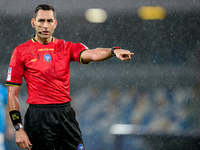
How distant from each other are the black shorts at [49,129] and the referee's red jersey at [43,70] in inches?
3.1

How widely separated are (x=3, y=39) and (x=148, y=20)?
495 cm

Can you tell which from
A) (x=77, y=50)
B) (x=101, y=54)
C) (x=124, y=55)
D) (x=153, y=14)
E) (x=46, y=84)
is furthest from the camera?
(x=153, y=14)

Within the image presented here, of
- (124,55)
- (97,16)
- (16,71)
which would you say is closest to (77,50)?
(16,71)

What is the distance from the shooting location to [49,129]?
3.17m

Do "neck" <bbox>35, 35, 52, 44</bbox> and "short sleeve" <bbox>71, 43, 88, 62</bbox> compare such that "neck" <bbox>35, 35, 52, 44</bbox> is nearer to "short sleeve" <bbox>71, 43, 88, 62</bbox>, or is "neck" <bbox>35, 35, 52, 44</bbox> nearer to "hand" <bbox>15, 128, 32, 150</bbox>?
"short sleeve" <bbox>71, 43, 88, 62</bbox>

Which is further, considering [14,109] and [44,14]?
[44,14]

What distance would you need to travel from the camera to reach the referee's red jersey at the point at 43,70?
10.2 feet

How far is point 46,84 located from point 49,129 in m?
0.39

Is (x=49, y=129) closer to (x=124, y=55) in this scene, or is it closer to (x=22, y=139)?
(x=22, y=139)

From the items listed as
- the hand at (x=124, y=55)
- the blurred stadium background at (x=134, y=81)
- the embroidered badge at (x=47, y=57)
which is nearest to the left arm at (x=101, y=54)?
the hand at (x=124, y=55)

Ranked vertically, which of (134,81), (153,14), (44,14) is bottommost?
(134,81)

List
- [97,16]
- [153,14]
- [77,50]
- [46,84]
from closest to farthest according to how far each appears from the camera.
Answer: [46,84], [77,50], [153,14], [97,16]

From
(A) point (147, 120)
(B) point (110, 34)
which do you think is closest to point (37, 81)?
(A) point (147, 120)

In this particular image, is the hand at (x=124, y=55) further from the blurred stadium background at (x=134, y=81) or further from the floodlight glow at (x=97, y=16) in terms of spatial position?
the floodlight glow at (x=97, y=16)
